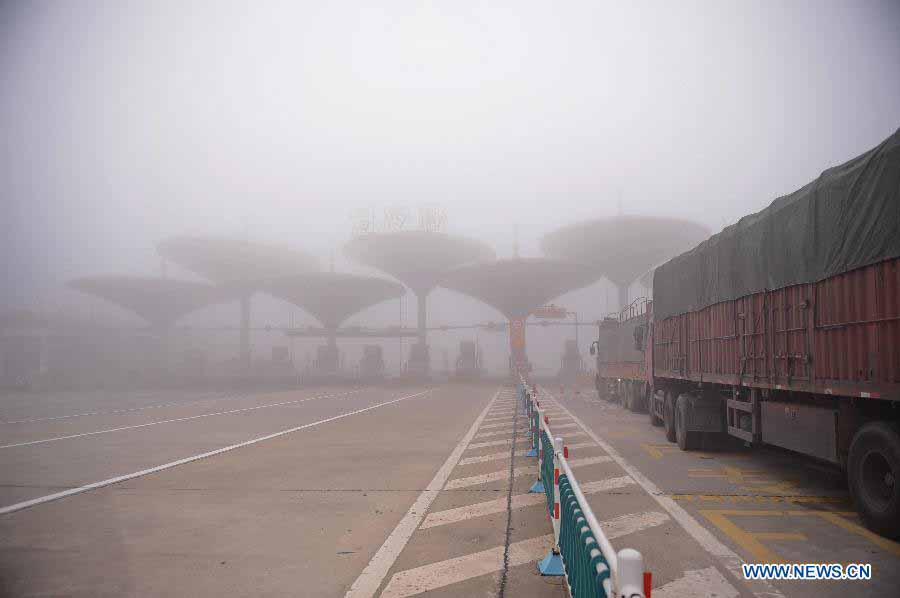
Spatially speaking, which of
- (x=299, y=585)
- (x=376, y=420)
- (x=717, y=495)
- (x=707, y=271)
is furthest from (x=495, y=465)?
(x=376, y=420)

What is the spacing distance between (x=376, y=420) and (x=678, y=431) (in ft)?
30.5

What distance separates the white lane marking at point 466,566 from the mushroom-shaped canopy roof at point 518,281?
256ft

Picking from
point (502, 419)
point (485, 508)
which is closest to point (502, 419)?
point (502, 419)

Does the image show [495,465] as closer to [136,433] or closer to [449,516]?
[449,516]

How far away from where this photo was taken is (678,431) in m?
13.8

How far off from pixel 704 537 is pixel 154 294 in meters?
107

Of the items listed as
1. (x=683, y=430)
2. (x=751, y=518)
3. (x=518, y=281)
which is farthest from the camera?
(x=518, y=281)

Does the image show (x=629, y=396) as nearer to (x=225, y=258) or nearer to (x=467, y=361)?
(x=467, y=361)

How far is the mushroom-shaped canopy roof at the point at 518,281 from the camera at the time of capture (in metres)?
84.8

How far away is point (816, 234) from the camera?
8.12m

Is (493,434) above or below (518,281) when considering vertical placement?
below

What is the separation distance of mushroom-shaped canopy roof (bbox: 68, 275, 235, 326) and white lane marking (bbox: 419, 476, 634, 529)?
10161cm

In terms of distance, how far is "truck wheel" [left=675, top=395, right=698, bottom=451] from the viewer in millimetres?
13086

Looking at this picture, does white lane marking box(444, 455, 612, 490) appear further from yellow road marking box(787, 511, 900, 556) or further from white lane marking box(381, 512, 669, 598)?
yellow road marking box(787, 511, 900, 556)
